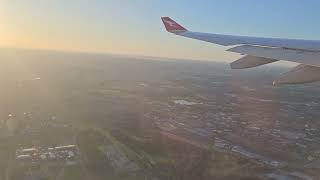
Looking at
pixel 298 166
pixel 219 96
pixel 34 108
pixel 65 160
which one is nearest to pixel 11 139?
pixel 65 160

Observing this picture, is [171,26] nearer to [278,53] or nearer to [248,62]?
[248,62]

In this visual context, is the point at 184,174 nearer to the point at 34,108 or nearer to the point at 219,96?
the point at 34,108

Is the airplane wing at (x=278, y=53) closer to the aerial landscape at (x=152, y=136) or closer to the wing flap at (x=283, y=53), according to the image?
the wing flap at (x=283, y=53)

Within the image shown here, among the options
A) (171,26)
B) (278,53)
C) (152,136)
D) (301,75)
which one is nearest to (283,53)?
(278,53)

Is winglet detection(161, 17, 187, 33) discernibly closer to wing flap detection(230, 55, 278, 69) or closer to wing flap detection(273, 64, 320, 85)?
wing flap detection(230, 55, 278, 69)

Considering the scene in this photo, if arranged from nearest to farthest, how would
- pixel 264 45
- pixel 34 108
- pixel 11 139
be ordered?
pixel 264 45, pixel 11 139, pixel 34 108

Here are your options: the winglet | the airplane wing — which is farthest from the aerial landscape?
the airplane wing
